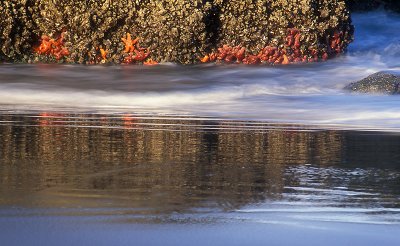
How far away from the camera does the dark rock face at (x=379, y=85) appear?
28.2 ft

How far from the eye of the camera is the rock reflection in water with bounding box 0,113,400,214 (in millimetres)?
3178

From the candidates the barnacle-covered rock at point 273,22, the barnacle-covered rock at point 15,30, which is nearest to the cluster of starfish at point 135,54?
the barnacle-covered rock at point 273,22

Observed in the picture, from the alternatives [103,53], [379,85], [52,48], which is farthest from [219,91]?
[52,48]

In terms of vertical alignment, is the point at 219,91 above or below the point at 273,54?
below

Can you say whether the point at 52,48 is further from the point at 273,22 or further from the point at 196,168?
the point at 196,168

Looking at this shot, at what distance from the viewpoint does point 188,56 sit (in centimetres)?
1122

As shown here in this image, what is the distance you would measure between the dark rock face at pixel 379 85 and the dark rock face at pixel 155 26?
2.34m

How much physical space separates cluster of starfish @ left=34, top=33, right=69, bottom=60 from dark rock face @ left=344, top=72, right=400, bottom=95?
12.2 feet

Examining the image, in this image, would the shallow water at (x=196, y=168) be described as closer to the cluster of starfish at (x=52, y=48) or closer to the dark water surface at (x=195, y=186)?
the dark water surface at (x=195, y=186)

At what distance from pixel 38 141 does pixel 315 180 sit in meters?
1.69

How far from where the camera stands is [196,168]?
12.8ft

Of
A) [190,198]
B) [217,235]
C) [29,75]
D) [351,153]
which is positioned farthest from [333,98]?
[217,235]

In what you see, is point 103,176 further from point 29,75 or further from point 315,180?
point 29,75

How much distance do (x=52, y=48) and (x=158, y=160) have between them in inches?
290
